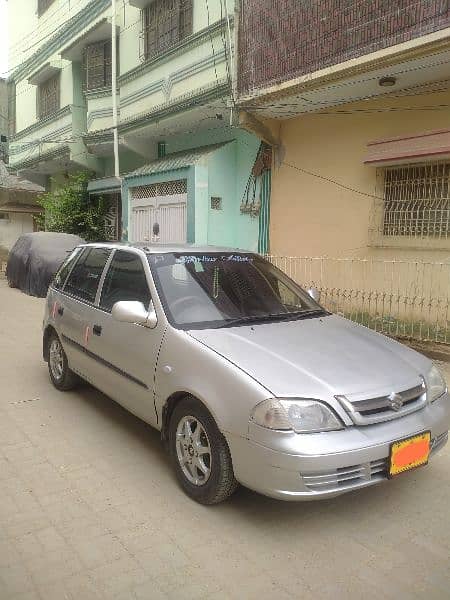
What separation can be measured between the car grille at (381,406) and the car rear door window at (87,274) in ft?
8.52

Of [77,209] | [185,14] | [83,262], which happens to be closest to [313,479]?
[83,262]

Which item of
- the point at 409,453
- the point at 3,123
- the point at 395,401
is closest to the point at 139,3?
the point at 395,401

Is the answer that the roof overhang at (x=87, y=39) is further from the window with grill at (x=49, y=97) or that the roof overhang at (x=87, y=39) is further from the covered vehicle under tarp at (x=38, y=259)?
the covered vehicle under tarp at (x=38, y=259)

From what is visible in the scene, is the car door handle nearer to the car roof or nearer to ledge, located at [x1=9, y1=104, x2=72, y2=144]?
the car roof

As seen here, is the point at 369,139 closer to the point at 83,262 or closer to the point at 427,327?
the point at 427,327

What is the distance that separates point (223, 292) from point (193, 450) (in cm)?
123

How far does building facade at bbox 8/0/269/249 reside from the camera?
10.3 meters

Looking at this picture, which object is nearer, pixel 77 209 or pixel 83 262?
pixel 83 262

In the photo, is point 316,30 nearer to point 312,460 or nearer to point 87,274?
point 87,274

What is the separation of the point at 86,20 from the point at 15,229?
12774mm

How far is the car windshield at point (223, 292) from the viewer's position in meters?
Result: 3.51

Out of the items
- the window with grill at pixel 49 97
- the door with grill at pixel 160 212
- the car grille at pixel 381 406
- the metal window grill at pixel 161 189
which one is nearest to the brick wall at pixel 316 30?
the metal window grill at pixel 161 189

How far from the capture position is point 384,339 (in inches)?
141

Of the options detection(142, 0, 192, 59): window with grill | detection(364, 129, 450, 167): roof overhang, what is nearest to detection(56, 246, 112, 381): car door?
detection(364, 129, 450, 167): roof overhang
